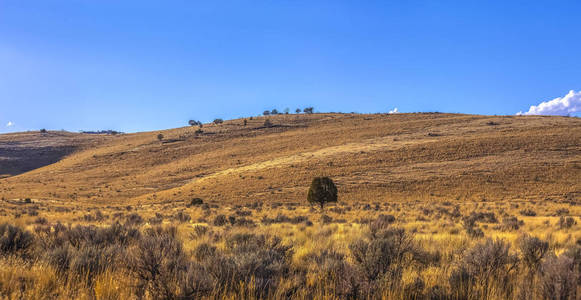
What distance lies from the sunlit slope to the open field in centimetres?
41

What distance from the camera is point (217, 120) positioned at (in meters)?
120

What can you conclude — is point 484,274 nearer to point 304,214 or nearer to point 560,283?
point 560,283

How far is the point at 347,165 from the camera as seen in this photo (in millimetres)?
59625

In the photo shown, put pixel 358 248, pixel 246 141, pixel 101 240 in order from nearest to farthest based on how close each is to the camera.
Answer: pixel 358 248 < pixel 101 240 < pixel 246 141

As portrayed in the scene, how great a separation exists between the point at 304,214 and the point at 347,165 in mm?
33694

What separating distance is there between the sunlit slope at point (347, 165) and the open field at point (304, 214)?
41 cm

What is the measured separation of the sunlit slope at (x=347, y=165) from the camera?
47000mm

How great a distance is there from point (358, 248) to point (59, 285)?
5.04 meters

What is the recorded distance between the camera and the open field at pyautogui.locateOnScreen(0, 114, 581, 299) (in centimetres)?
484

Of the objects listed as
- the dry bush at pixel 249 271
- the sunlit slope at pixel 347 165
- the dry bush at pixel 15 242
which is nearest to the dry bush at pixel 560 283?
the dry bush at pixel 249 271

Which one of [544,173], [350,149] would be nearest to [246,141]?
[350,149]

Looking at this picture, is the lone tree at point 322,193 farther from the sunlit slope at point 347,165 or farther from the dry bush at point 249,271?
the dry bush at point 249,271

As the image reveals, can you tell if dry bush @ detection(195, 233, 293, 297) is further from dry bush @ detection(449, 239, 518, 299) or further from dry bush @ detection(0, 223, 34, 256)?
dry bush @ detection(0, 223, 34, 256)

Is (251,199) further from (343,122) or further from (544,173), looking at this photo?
(343,122)
